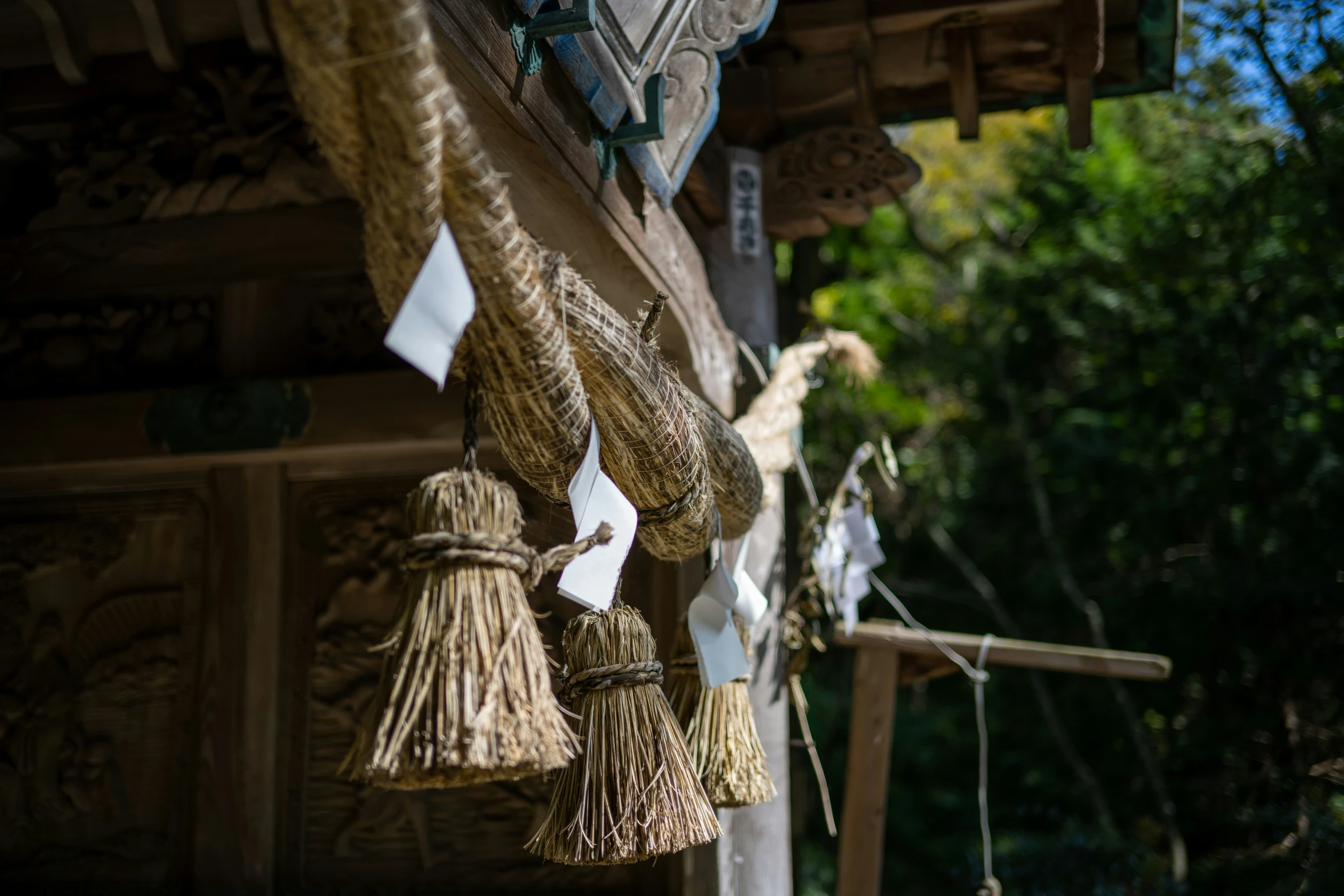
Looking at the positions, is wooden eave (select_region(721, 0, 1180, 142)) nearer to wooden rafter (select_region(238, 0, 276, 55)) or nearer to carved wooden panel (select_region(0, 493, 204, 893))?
wooden rafter (select_region(238, 0, 276, 55))

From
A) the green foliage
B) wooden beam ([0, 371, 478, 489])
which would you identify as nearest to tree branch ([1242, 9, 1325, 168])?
the green foliage

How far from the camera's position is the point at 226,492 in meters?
2.59

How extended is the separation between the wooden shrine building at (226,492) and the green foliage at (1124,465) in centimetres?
182

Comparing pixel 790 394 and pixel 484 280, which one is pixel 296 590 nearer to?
pixel 790 394

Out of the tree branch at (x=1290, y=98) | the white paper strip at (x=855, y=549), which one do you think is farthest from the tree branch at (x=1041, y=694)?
the white paper strip at (x=855, y=549)

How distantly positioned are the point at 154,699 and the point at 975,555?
6.00 m

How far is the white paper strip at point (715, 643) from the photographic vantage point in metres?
1.78

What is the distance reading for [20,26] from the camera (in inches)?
87.5

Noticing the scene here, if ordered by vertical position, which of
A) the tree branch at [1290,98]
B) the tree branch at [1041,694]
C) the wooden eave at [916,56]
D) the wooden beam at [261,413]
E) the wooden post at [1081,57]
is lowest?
the tree branch at [1041,694]

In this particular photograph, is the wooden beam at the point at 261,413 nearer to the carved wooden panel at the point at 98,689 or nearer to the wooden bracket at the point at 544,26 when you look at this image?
the carved wooden panel at the point at 98,689

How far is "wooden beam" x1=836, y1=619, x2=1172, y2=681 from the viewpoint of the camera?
3004 millimetres

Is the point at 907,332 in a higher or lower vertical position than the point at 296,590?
higher

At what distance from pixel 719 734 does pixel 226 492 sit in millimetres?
1447

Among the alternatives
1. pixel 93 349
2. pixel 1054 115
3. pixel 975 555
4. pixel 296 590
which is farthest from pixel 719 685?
pixel 1054 115
